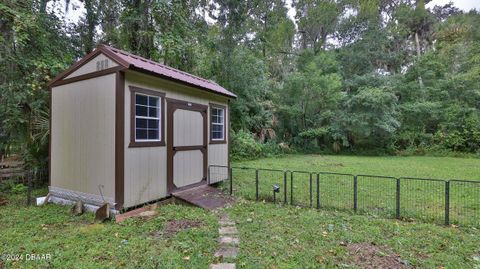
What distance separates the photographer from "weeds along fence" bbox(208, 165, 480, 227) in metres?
4.40

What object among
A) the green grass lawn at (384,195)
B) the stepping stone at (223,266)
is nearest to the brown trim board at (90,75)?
the stepping stone at (223,266)

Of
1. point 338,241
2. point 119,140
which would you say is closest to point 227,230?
point 338,241

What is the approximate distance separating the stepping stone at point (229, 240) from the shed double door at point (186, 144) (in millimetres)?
2254

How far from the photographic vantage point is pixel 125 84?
14.6 ft

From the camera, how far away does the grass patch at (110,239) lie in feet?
9.45

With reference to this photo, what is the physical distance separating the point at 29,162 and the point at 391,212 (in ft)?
28.5

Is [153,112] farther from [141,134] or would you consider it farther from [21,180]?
[21,180]

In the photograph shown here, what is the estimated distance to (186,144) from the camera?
581 cm

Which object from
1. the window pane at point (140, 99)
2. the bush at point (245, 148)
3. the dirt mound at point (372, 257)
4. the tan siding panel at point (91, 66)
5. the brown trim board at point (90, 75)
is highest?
the tan siding panel at point (91, 66)

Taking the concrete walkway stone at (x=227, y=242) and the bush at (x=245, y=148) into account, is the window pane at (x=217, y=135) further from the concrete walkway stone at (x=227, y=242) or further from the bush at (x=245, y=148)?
the bush at (x=245, y=148)

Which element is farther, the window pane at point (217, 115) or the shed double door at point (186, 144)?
the window pane at point (217, 115)

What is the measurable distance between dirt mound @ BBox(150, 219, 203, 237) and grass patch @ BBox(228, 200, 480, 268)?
2.29ft

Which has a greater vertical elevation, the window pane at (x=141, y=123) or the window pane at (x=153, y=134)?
the window pane at (x=141, y=123)

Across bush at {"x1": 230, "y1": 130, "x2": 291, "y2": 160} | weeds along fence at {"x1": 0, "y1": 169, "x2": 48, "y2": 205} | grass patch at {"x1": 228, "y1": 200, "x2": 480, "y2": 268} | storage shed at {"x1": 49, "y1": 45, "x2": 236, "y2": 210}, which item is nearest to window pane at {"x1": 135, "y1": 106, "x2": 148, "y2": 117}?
storage shed at {"x1": 49, "y1": 45, "x2": 236, "y2": 210}
